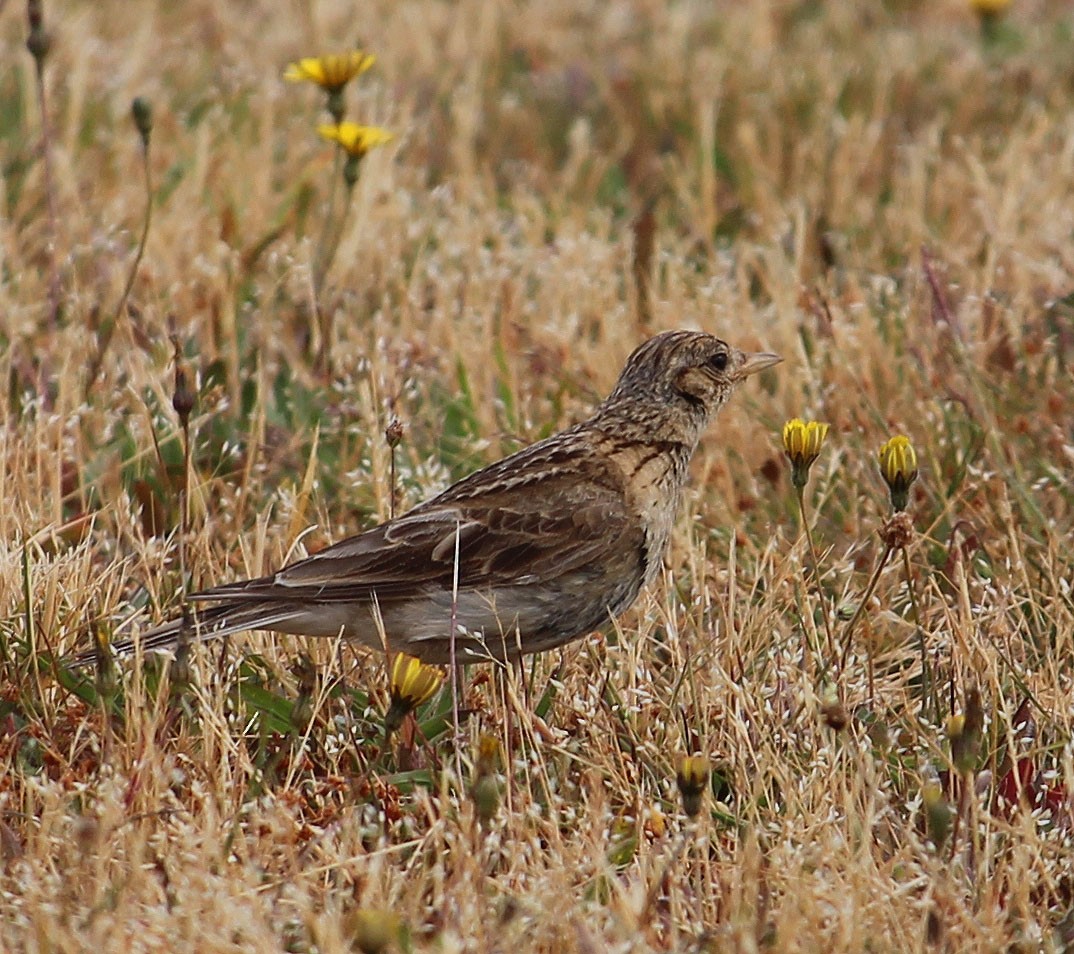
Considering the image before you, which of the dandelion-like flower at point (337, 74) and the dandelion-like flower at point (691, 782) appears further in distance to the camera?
the dandelion-like flower at point (337, 74)

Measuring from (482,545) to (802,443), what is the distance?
88 centimetres

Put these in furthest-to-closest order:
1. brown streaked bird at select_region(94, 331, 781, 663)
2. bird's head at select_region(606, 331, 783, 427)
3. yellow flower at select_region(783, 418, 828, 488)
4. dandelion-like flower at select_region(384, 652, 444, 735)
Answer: bird's head at select_region(606, 331, 783, 427) → brown streaked bird at select_region(94, 331, 781, 663) → yellow flower at select_region(783, 418, 828, 488) → dandelion-like flower at select_region(384, 652, 444, 735)

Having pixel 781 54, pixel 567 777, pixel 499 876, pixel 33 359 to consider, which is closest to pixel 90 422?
pixel 33 359

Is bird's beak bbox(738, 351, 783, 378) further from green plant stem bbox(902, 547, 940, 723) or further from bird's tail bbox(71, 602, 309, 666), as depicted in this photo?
bird's tail bbox(71, 602, 309, 666)

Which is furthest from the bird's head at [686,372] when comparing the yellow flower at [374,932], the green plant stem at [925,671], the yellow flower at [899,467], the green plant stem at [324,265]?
the yellow flower at [374,932]

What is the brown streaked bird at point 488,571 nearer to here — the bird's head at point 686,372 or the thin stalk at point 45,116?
the bird's head at point 686,372

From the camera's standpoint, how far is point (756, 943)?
369 centimetres

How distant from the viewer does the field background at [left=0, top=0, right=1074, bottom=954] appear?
3.90 meters

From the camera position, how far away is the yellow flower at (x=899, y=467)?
14.0ft

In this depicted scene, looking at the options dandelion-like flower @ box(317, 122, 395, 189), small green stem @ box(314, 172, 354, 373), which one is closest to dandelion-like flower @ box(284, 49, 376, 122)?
dandelion-like flower @ box(317, 122, 395, 189)

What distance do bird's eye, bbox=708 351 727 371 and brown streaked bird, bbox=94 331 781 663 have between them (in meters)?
0.43

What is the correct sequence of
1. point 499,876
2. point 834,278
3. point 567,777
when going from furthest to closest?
point 834,278 < point 567,777 < point 499,876

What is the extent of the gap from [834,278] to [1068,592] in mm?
2666

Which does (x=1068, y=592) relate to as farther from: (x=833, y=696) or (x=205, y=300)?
(x=205, y=300)
